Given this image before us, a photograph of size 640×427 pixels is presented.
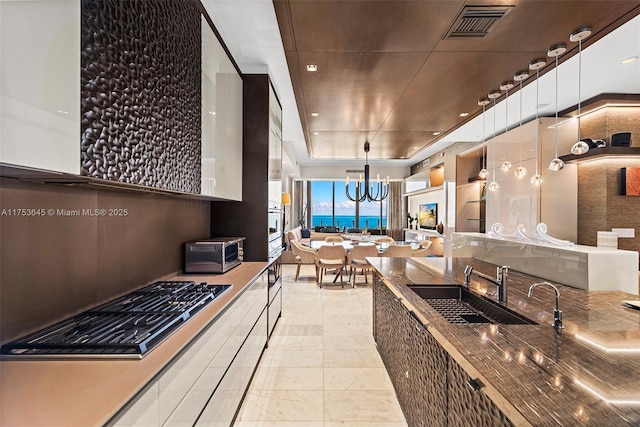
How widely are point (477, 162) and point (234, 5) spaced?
552cm

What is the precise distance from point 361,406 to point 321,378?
0.49 m

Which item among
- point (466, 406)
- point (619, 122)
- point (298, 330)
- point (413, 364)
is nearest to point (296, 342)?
point (298, 330)

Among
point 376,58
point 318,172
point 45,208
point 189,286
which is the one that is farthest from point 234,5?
point 318,172

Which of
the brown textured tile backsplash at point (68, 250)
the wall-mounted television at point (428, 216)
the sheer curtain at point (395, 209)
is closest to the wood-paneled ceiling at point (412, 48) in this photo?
the brown textured tile backsplash at point (68, 250)

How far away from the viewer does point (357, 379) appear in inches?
103

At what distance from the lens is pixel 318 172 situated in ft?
34.6

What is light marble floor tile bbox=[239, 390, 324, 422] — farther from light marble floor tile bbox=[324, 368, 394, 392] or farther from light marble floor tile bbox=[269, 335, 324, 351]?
light marble floor tile bbox=[269, 335, 324, 351]

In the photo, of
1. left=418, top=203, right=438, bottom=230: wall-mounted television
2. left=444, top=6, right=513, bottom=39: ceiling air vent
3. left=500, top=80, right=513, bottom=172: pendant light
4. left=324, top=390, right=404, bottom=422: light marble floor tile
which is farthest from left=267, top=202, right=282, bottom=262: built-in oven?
left=418, top=203, right=438, bottom=230: wall-mounted television

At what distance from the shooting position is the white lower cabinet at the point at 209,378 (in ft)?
3.19

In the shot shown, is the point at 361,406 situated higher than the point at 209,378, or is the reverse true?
the point at 209,378

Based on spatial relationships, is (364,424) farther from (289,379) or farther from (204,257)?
(204,257)

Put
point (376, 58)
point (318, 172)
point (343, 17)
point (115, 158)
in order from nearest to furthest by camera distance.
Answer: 1. point (115, 158)
2. point (343, 17)
3. point (376, 58)
4. point (318, 172)

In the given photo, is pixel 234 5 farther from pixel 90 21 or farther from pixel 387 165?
pixel 387 165

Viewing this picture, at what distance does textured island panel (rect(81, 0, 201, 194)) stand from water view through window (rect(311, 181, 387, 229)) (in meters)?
9.97
